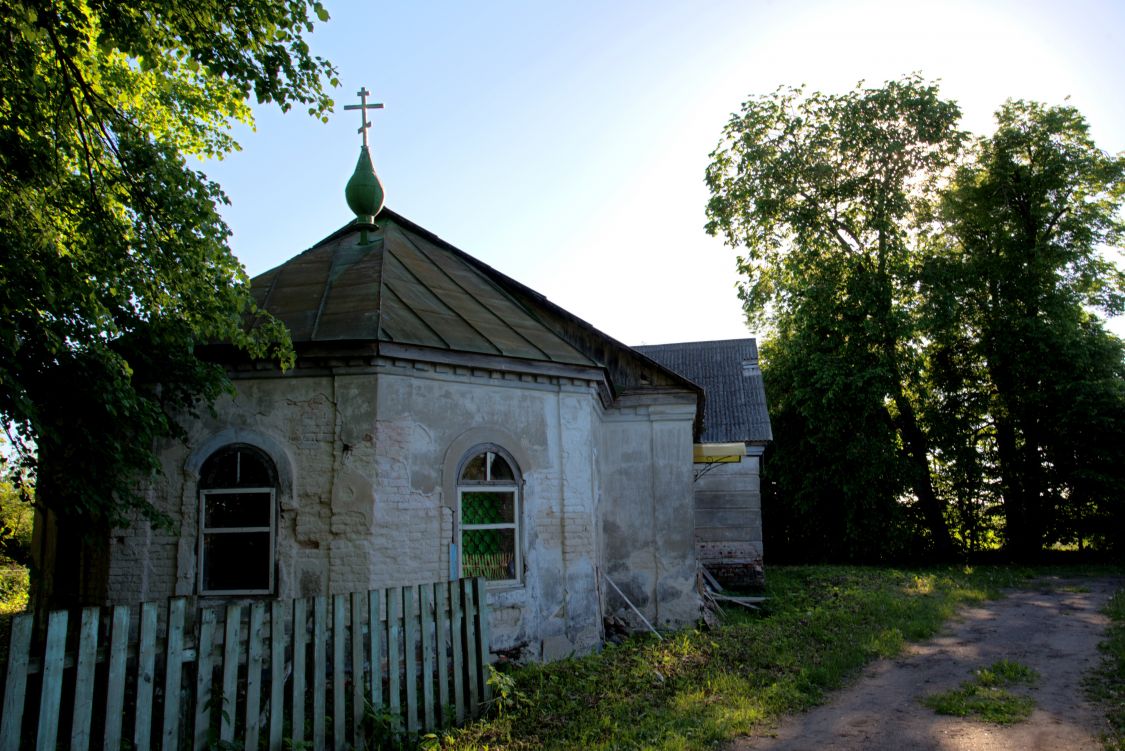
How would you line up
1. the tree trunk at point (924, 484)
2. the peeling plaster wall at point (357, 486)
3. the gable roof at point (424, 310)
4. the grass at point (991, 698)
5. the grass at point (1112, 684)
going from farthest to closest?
the tree trunk at point (924, 484), the gable roof at point (424, 310), the peeling plaster wall at point (357, 486), the grass at point (991, 698), the grass at point (1112, 684)

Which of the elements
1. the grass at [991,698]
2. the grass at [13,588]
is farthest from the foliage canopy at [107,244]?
the grass at [13,588]

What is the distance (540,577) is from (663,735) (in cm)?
394

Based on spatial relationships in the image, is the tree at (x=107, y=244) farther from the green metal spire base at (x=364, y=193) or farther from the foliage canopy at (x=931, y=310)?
→ the foliage canopy at (x=931, y=310)

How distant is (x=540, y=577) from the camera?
10.1 m

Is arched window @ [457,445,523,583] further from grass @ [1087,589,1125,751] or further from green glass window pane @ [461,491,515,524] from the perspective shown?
grass @ [1087,589,1125,751]

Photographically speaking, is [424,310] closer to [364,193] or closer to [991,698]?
[364,193]

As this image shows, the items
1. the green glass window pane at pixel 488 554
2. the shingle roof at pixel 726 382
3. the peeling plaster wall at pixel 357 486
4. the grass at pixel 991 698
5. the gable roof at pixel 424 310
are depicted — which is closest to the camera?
the grass at pixel 991 698

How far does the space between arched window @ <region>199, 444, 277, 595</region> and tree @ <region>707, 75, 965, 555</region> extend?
16.9 meters

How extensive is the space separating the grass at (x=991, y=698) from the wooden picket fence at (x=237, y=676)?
404 cm

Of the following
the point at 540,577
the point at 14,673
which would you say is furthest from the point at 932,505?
the point at 14,673

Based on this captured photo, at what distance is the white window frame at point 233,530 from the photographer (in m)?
8.96

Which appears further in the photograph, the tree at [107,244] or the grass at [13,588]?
the grass at [13,588]

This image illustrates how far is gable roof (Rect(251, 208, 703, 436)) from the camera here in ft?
31.1

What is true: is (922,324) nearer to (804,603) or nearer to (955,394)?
(955,394)
